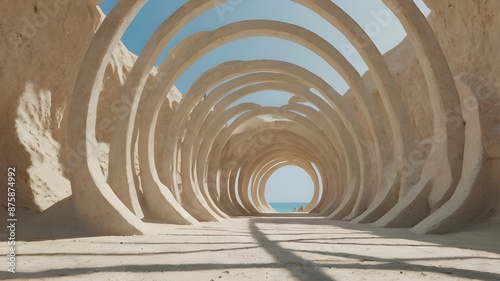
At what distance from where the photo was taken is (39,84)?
860 cm

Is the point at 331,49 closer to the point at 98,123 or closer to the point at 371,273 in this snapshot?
the point at 98,123

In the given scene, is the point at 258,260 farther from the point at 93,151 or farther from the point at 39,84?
the point at 39,84

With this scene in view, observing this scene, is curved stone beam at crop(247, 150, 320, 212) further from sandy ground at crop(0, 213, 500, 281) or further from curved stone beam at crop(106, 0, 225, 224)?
sandy ground at crop(0, 213, 500, 281)

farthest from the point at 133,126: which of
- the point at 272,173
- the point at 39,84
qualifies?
the point at 272,173

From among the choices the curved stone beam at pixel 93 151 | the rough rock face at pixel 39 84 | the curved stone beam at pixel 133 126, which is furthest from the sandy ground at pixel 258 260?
the curved stone beam at pixel 133 126

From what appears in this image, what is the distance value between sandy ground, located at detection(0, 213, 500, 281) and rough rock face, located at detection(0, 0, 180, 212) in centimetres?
271

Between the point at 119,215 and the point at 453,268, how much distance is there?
17.2 feet

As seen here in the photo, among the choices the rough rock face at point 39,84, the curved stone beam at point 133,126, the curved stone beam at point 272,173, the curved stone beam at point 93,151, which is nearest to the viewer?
the curved stone beam at point 93,151

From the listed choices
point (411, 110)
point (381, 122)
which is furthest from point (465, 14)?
point (411, 110)

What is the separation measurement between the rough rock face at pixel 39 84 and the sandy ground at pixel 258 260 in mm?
2714

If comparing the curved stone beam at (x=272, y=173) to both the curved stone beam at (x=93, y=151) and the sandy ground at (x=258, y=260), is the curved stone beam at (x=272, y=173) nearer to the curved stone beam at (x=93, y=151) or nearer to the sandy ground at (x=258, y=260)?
the curved stone beam at (x=93, y=151)

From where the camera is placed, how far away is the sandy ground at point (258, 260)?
3377mm

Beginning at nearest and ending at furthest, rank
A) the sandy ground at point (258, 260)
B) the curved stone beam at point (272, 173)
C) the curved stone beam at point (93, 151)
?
the sandy ground at point (258, 260) → the curved stone beam at point (93, 151) → the curved stone beam at point (272, 173)

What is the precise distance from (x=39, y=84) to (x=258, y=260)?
692 cm
